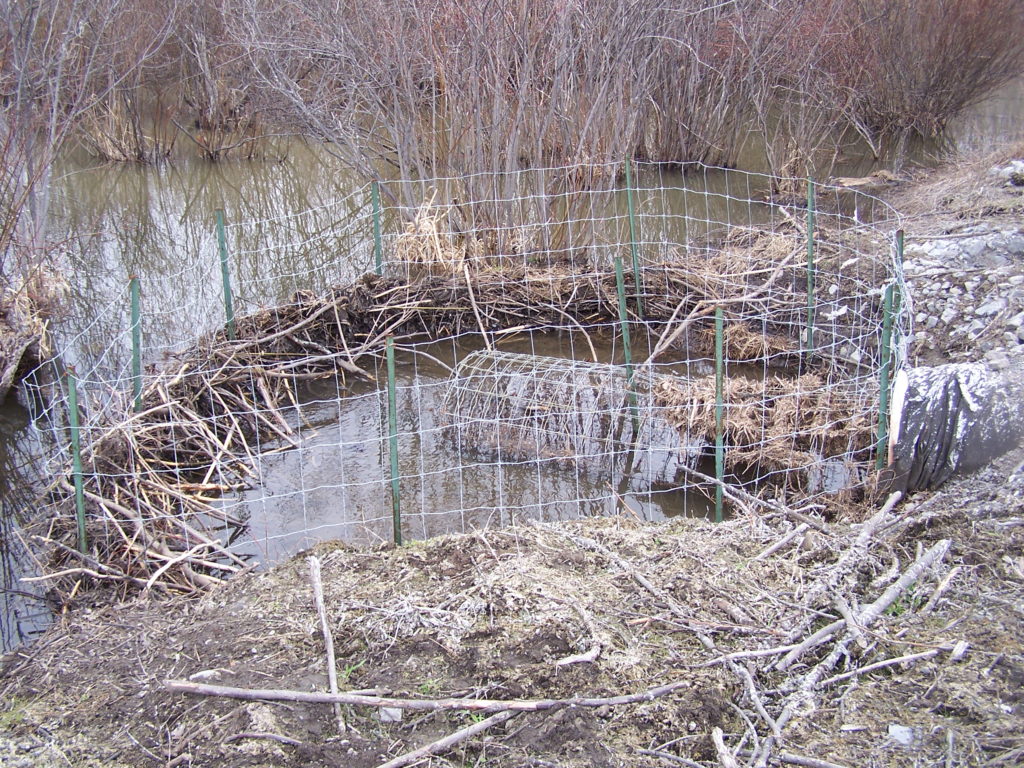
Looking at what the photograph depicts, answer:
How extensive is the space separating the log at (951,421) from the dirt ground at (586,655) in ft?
1.08

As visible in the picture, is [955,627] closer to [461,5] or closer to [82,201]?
[461,5]

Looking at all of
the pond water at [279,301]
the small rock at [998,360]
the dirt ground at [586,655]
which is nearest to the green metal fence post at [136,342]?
the pond water at [279,301]

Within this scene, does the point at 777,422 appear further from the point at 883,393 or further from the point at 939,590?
the point at 939,590

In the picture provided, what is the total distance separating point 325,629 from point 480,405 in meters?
2.83

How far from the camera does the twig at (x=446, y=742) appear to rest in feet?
9.91

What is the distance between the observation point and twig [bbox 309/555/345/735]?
3.26 m

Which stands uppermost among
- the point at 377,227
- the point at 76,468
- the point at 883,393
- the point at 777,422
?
the point at 377,227

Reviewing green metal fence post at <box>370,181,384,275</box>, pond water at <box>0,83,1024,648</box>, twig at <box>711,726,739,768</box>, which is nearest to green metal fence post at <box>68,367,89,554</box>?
pond water at <box>0,83,1024,648</box>

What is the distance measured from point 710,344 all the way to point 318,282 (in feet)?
13.9

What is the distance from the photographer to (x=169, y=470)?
5.24 metres

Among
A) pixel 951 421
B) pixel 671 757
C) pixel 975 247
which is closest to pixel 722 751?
pixel 671 757

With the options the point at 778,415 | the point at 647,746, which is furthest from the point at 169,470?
the point at 778,415

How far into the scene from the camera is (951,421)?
4922 mm

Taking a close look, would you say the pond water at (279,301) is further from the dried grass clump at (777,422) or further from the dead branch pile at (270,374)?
the dried grass clump at (777,422)
